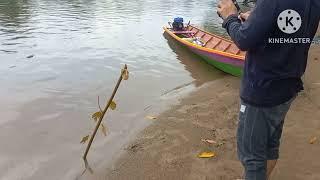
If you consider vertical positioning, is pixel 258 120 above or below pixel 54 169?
above

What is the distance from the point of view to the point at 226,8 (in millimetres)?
2842

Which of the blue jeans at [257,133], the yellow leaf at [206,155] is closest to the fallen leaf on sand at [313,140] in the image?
the yellow leaf at [206,155]

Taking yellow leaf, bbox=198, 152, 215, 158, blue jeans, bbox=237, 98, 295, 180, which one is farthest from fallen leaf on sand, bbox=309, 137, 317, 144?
blue jeans, bbox=237, 98, 295, 180

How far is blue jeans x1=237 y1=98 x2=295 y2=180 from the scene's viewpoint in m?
2.73

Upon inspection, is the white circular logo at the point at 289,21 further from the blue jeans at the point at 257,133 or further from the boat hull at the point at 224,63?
the boat hull at the point at 224,63

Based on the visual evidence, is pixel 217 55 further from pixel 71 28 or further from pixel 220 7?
pixel 71 28

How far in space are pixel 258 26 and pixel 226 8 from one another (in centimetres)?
48

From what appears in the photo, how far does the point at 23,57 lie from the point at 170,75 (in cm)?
463

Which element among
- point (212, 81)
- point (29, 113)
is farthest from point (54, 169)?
point (212, 81)

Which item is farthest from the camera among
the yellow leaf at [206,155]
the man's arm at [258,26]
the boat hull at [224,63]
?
the boat hull at [224,63]

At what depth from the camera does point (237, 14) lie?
111 inches

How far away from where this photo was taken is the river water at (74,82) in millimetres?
5750

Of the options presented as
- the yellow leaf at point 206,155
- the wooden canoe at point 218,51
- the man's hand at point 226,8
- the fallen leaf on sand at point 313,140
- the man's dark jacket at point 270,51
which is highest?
the man's hand at point 226,8

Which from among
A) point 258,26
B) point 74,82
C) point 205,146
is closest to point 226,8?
point 258,26
